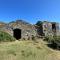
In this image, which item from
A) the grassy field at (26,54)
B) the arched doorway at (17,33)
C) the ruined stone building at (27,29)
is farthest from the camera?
the arched doorway at (17,33)

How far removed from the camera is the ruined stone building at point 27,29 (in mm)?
23497

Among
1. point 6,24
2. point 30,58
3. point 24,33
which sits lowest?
point 30,58

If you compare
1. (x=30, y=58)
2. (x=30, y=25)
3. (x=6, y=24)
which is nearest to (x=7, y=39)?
(x=6, y=24)

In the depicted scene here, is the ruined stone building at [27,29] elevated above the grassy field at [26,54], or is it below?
above

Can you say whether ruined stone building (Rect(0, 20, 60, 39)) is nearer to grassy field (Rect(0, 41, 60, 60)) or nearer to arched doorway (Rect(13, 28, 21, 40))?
arched doorway (Rect(13, 28, 21, 40))

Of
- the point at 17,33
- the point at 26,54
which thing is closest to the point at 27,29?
the point at 17,33

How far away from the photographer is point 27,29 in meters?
24.3

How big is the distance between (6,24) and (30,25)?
13.9 ft

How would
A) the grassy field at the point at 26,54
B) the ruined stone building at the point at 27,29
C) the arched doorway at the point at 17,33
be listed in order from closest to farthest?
the grassy field at the point at 26,54, the ruined stone building at the point at 27,29, the arched doorway at the point at 17,33

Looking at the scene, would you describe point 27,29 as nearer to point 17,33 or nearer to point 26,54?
point 17,33

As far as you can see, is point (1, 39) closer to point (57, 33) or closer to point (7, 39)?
point (7, 39)

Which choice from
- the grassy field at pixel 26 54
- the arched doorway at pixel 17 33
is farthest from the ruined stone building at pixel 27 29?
the grassy field at pixel 26 54

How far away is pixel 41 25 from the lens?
86.0ft

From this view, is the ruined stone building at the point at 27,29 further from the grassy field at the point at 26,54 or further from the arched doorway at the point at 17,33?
the grassy field at the point at 26,54
